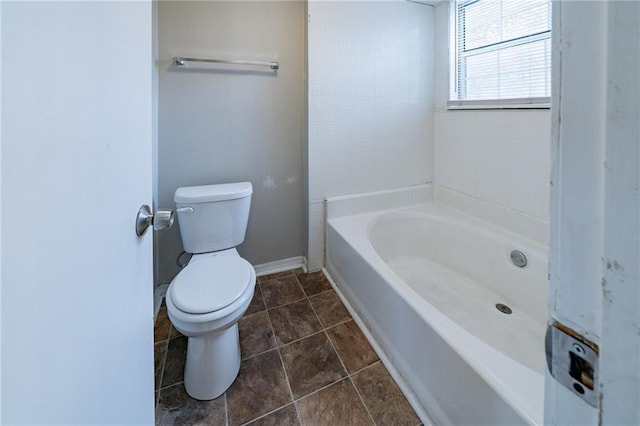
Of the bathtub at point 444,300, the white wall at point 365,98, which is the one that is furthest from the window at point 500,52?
the bathtub at point 444,300

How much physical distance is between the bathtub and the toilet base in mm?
775

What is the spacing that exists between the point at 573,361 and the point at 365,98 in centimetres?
209

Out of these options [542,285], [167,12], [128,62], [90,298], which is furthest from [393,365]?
[167,12]

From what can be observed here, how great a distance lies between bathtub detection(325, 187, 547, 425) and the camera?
3.03 feet

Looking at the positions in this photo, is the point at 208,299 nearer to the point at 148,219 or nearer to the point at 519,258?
the point at 148,219

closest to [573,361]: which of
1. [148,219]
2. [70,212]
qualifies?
[70,212]

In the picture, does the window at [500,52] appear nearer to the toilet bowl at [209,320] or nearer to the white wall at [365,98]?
the white wall at [365,98]

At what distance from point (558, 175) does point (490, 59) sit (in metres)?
2.10

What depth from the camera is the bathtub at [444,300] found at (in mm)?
922

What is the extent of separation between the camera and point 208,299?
123 cm

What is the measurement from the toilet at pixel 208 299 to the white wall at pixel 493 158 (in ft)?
5.43

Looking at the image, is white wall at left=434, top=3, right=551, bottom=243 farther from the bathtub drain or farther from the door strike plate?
the door strike plate

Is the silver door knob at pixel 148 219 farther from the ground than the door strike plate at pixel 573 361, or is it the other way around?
the silver door knob at pixel 148 219

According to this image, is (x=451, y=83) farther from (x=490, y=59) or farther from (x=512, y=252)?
(x=512, y=252)
